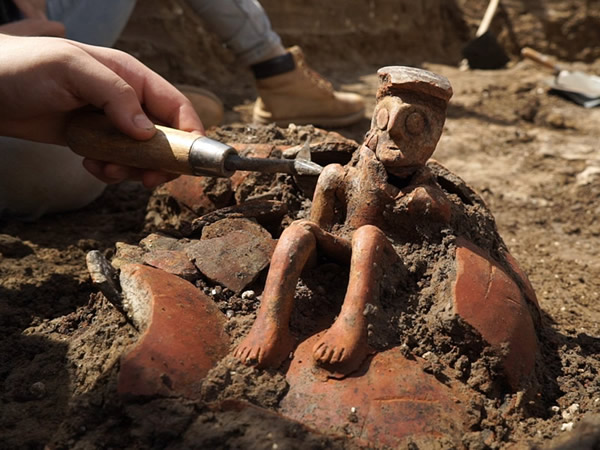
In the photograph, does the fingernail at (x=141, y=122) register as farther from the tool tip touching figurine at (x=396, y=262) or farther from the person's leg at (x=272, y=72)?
the person's leg at (x=272, y=72)

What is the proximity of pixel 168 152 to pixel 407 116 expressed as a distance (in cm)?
87

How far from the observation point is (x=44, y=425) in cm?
199

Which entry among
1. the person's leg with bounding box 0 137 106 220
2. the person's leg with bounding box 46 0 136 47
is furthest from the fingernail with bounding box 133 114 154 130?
the person's leg with bounding box 46 0 136 47

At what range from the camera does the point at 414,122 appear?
2.13 m

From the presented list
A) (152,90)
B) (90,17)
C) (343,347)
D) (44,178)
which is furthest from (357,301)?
(90,17)

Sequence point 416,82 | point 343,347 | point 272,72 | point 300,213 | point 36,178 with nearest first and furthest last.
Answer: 1. point 343,347
2. point 416,82
3. point 300,213
4. point 36,178
5. point 272,72

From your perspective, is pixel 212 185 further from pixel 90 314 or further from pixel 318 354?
pixel 318 354

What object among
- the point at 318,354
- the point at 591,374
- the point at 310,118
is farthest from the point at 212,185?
the point at 310,118

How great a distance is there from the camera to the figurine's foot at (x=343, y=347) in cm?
188

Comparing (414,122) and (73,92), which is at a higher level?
(414,122)

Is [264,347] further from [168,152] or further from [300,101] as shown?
[300,101]

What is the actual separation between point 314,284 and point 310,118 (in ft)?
10.0

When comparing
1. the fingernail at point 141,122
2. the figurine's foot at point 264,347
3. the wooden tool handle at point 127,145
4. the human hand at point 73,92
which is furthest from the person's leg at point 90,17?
the figurine's foot at point 264,347

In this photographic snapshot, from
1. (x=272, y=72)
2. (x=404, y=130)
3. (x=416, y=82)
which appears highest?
(x=416, y=82)
